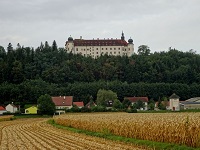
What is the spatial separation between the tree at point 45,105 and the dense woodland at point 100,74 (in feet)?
125

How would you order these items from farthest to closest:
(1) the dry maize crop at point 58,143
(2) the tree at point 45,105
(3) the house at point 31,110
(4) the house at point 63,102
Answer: (4) the house at point 63,102, (3) the house at point 31,110, (2) the tree at point 45,105, (1) the dry maize crop at point 58,143

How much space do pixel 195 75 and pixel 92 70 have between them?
49116 mm

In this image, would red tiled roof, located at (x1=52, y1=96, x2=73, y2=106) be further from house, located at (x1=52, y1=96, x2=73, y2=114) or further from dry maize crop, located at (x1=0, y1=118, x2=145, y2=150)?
dry maize crop, located at (x1=0, y1=118, x2=145, y2=150)

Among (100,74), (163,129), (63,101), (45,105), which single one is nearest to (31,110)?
(63,101)

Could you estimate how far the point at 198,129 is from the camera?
2092 centimetres

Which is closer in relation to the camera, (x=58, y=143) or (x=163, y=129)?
(x=163, y=129)

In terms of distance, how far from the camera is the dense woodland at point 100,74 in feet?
479

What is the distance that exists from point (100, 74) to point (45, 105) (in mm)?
87418

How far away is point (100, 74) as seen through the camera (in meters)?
181

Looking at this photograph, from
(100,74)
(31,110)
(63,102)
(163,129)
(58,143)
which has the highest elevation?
A: (100,74)

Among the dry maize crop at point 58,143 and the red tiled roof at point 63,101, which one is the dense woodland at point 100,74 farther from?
the dry maize crop at point 58,143

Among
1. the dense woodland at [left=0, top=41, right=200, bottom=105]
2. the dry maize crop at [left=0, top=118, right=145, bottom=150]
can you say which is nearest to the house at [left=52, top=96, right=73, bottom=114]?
the dense woodland at [left=0, top=41, right=200, bottom=105]

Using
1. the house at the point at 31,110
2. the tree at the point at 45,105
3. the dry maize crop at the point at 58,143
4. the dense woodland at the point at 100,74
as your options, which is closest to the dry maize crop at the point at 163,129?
the dry maize crop at the point at 58,143

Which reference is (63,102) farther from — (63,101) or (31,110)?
(31,110)
